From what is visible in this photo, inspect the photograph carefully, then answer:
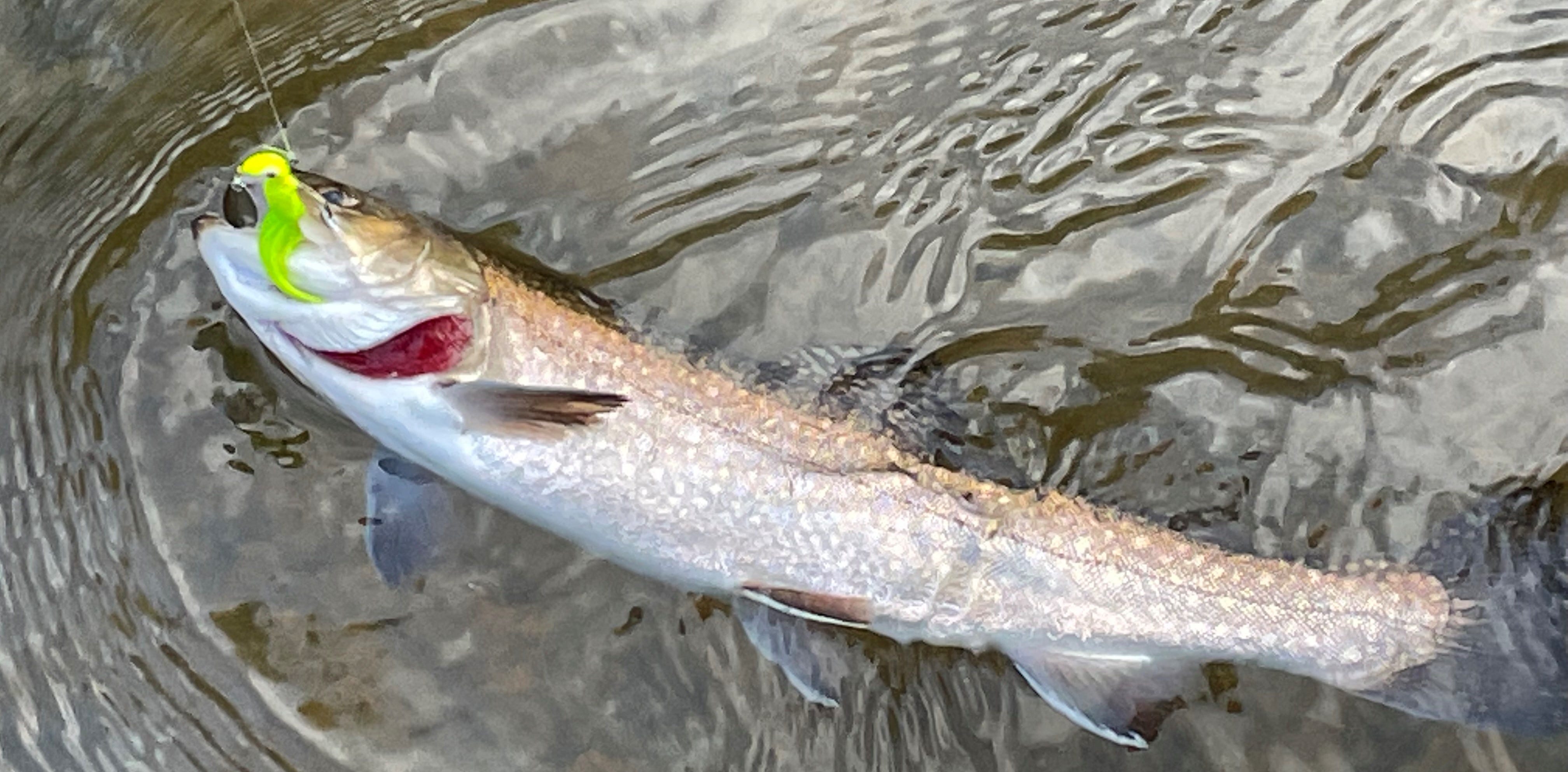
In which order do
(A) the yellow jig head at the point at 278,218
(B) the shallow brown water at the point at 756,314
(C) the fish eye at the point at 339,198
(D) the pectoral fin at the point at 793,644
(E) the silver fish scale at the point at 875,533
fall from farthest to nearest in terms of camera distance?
1. (B) the shallow brown water at the point at 756,314
2. (D) the pectoral fin at the point at 793,644
3. (E) the silver fish scale at the point at 875,533
4. (C) the fish eye at the point at 339,198
5. (A) the yellow jig head at the point at 278,218

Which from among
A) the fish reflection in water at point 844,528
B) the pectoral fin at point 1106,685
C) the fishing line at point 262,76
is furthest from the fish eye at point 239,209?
Result: the pectoral fin at point 1106,685

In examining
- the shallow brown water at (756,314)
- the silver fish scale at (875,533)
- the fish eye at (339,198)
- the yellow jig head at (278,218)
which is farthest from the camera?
the shallow brown water at (756,314)

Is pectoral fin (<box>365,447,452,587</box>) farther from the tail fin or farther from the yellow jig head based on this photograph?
the tail fin

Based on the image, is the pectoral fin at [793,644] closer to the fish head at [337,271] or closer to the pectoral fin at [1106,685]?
the pectoral fin at [1106,685]

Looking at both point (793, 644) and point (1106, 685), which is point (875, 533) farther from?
point (1106, 685)

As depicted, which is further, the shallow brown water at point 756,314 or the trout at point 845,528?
the shallow brown water at point 756,314

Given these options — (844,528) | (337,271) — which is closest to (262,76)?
(337,271)

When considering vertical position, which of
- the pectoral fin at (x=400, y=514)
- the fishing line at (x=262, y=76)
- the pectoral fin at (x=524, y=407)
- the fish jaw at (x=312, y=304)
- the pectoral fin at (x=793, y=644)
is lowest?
the pectoral fin at (x=793, y=644)
